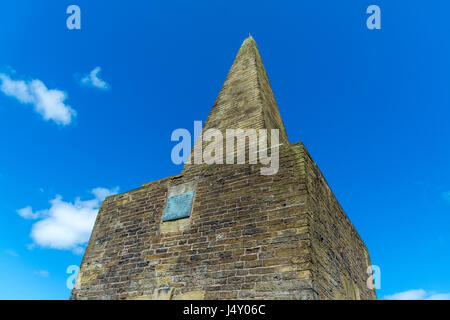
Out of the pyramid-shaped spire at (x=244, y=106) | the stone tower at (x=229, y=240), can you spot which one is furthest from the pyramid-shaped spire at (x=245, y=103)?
the stone tower at (x=229, y=240)

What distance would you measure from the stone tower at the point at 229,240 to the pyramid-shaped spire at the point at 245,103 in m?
0.67

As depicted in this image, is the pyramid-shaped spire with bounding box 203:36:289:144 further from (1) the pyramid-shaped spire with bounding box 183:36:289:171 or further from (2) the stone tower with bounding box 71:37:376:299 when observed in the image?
(2) the stone tower with bounding box 71:37:376:299

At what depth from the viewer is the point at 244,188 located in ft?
17.4

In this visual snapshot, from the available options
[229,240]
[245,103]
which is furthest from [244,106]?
[229,240]

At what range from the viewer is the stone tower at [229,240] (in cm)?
421

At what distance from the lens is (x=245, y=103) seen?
26.8 feet

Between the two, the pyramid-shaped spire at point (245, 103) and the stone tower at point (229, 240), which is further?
the pyramid-shaped spire at point (245, 103)

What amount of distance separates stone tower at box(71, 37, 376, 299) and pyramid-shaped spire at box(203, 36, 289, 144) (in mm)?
672

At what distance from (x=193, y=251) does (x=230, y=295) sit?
1054 millimetres

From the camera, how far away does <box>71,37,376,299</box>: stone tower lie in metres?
4.21

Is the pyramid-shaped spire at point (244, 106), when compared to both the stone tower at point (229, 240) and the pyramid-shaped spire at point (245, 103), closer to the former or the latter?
the pyramid-shaped spire at point (245, 103)

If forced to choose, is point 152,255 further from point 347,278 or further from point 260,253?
point 347,278

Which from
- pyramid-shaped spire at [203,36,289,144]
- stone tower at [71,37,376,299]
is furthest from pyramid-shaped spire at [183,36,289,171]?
stone tower at [71,37,376,299]
